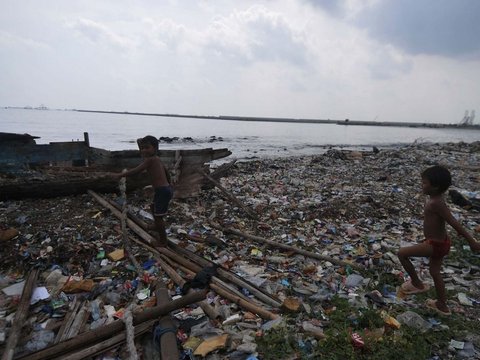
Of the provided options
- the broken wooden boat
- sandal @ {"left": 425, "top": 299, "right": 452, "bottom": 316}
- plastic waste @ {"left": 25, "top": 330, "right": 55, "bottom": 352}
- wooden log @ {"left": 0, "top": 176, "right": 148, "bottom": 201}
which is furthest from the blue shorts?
sandal @ {"left": 425, "top": 299, "right": 452, "bottom": 316}

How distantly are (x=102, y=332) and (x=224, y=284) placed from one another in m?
1.58

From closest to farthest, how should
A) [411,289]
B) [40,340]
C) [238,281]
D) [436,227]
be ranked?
1. [40,340]
2. [436,227]
3. [411,289]
4. [238,281]

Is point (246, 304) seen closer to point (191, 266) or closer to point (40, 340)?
point (191, 266)

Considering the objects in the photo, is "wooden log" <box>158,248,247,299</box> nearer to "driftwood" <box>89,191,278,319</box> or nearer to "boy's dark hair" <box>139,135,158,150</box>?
"driftwood" <box>89,191,278,319</box>

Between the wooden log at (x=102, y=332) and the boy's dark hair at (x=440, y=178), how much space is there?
2912 millimetres

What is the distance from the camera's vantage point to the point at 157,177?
17.9ft

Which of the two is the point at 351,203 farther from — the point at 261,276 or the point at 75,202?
the point at 75,202

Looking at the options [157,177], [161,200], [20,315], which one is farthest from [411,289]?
[20,315]

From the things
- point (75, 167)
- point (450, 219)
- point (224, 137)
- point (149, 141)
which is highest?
point (149, 141)

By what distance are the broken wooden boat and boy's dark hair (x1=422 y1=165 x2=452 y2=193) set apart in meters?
6.11

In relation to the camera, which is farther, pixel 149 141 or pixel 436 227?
pixel 149 141

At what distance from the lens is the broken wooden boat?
7574 mm

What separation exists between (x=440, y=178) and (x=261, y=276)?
266 centimetres

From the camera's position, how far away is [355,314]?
3611 millimetres
